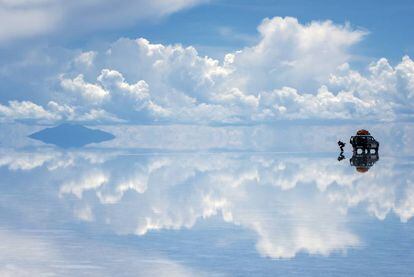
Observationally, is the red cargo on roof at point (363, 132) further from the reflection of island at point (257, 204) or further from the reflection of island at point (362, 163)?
the reflection of island at point (257, 204)

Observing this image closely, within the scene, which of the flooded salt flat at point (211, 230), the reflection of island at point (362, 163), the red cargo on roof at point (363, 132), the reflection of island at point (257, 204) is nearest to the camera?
the flooded salt flat at point (211, 230)

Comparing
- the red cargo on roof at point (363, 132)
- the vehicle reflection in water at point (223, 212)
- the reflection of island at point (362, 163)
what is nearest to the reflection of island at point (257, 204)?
the vehicle reflection in water at point (223, 212)

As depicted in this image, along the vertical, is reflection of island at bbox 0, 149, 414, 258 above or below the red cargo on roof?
below

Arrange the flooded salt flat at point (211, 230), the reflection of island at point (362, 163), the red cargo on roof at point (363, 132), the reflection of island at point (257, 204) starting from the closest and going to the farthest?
1. the flooded salt flat at point (211, 230)
2. the reflection of island at point (257, 204)
3. the reflection of island at point (362, 163)
4. the red cargo on roof at point (363, 132)

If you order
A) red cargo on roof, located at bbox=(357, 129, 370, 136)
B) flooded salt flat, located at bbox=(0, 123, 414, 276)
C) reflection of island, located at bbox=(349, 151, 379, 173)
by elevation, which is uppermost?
red cargo on roof, located at bbox=(357, 129, 370, 136)

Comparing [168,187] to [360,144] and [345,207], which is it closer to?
[345,207]

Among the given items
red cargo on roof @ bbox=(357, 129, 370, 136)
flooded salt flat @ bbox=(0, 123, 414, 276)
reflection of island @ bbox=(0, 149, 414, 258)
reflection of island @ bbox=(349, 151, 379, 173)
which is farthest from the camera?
red cargo on roof @ bbox=(357, 129, 370, 136)

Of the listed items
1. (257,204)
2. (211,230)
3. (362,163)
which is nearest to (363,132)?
(362,163)

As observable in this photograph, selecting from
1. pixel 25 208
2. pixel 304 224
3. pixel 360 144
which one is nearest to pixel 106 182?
pixel 25 208

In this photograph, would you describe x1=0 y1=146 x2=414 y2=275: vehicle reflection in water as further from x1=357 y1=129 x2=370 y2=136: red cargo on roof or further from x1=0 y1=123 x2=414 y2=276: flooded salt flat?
x1=357 y1=129 x2=370 y2=136: red cargo on roof

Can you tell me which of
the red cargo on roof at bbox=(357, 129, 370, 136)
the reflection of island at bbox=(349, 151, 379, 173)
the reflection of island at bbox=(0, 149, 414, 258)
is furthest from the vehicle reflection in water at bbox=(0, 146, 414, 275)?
the red cargo on roof at bbox=(357, 129, 370, 136)

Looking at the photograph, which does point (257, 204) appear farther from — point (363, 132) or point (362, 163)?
point (363, 132)

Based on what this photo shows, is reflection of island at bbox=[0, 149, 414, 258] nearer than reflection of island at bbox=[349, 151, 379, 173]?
Yes

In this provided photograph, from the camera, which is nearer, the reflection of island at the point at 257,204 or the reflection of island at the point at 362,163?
the reflection of island at the point at 257,204
